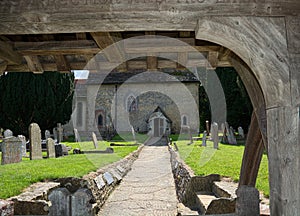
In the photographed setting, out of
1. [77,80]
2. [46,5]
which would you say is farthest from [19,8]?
[77,80]

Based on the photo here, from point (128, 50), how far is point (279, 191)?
2.54 m

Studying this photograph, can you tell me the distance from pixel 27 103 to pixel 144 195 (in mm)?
21399

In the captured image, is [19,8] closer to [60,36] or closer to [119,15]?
[119,15]

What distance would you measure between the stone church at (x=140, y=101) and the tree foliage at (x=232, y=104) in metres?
2.87

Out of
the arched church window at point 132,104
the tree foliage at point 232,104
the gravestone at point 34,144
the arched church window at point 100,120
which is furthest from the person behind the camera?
the arched church window at point 100,120

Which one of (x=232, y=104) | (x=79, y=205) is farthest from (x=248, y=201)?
(x=232, y=104)

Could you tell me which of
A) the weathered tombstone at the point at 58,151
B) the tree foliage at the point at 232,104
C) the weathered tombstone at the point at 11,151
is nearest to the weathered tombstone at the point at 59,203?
the weathered tombstone at the point at 11,151

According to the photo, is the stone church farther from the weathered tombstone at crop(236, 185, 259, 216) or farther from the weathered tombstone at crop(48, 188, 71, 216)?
the weathered tombstone at crop(48, 188, 71, 216)

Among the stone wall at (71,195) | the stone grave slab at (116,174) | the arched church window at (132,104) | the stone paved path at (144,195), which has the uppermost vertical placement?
the arched church window at (132,104)

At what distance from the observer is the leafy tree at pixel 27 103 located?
25.0m

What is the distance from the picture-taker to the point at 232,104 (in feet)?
90.9

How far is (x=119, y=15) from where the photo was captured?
235 cm

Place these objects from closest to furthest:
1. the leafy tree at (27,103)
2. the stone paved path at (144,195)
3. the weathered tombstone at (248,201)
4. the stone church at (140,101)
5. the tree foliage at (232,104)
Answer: the weathered tombstone at (248,201)
the stone paved path at (144,195)
the leafy tree at (27,103)
the tree foliage at (232,104)
the stone church at (140,101)

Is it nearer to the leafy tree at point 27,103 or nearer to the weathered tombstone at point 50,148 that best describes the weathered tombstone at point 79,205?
the weathered tombstone at point 50,148
